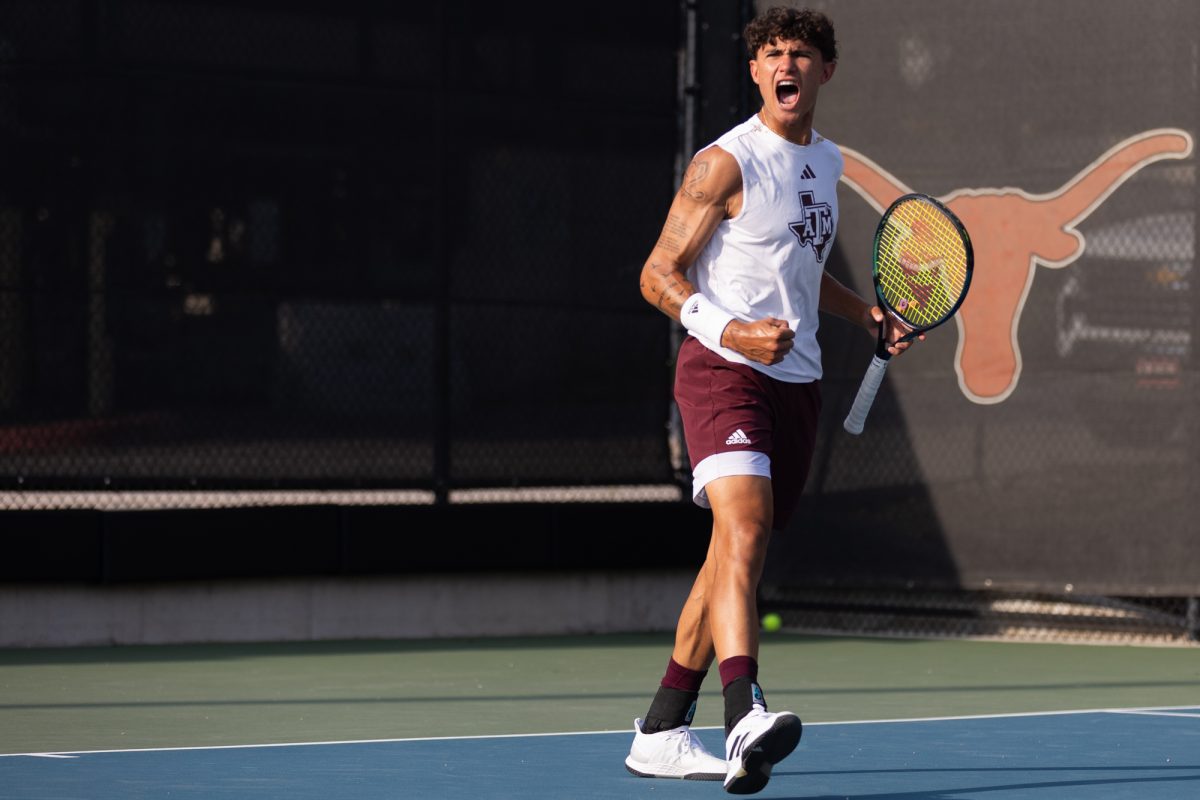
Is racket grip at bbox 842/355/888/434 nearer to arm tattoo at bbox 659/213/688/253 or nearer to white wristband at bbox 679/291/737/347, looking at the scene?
white wristband at bbox 679/291/737/347

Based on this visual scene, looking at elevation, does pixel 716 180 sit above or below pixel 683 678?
above

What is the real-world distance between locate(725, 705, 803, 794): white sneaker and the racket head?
1261 millimetres

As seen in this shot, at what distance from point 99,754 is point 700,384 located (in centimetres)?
193

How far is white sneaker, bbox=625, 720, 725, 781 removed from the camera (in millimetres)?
5102

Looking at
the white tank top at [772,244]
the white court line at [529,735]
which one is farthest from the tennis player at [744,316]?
the white court line at [529,735]

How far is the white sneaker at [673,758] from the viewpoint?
5102 millimetres

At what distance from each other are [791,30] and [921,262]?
0.80 m

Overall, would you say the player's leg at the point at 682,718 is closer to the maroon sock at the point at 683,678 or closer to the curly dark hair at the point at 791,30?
the maroon sock at the point at 683,678

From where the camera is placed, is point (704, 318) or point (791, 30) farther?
point (791, 30)

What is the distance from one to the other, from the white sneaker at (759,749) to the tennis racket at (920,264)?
1.17m

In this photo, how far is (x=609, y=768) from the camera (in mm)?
5398

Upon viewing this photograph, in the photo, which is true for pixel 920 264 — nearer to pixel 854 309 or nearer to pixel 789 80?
pixel 854 309

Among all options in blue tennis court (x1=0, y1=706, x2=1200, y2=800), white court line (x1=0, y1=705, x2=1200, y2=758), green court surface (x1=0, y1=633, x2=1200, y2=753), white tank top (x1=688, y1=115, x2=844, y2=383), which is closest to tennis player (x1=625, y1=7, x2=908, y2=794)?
white tank top (x1=688, y1=115, x2=844, y2=383)

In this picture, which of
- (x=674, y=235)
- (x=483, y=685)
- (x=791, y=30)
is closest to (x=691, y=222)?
(x=674, y=235)
